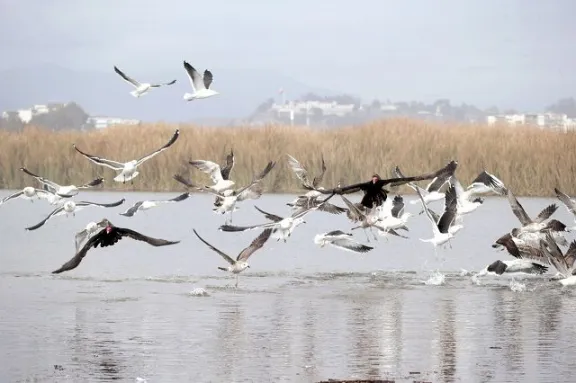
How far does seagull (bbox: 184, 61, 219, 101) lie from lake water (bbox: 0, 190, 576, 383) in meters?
2.55

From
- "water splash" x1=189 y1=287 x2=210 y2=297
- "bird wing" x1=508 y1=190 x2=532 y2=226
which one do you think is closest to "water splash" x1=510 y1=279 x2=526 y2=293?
"bird wing" x1=508 y1=190 x2=532 y2=226

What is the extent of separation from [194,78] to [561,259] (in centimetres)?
682

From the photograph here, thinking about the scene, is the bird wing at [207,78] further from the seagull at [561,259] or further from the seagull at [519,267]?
the seagull at [561,259]

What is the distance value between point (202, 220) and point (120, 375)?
59.3ft

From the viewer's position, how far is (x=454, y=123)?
126 feet

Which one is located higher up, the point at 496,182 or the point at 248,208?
the point at 496,182

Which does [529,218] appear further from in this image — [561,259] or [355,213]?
[355,213]

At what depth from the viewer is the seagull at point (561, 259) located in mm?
17516

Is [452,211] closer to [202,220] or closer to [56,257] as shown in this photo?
[56,257]

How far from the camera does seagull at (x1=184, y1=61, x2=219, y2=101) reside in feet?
69.7

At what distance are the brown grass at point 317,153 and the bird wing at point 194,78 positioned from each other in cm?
1003

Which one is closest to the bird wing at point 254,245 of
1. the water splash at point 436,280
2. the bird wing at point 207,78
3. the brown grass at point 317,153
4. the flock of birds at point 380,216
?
the flock of birds at point 380,216

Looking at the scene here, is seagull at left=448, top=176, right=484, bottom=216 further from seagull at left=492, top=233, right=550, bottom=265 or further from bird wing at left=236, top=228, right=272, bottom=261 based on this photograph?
bird wing at left=236, top=228, right=272, bottom=261

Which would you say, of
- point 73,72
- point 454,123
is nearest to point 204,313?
point 454,123
